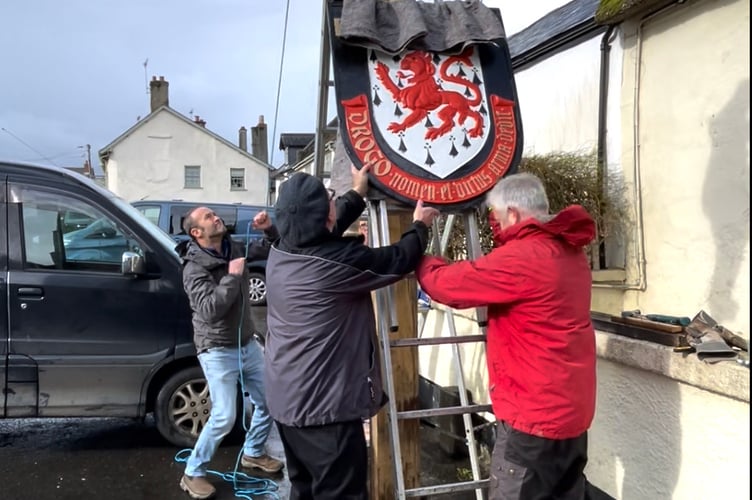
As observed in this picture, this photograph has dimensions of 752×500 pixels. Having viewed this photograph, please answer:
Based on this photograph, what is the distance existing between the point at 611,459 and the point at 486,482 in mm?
949

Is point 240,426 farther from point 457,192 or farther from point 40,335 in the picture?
point 457,192

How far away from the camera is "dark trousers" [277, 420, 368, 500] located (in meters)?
2.66

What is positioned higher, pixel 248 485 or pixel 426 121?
pixel 426 121

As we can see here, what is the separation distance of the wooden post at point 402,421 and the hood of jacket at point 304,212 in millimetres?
926

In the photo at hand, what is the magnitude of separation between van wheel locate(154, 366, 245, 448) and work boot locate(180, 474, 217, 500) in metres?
0.75

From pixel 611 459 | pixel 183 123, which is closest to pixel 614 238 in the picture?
pixel 611 459

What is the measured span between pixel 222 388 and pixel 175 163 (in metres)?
29.3

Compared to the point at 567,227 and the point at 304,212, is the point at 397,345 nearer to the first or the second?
the point at 304,212

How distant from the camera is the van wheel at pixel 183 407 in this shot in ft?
15.8

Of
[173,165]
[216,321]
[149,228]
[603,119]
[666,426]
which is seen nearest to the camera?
[666,426]

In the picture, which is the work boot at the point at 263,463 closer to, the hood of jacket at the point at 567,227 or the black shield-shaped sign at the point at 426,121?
the black shield-shaped sign at the point at 426,121

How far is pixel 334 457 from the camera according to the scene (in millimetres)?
2645

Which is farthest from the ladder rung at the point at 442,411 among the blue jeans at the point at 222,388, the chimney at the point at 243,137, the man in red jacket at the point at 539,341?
the chimney at the point at 243,137

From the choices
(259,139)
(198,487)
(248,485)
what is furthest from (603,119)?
(259,139)
